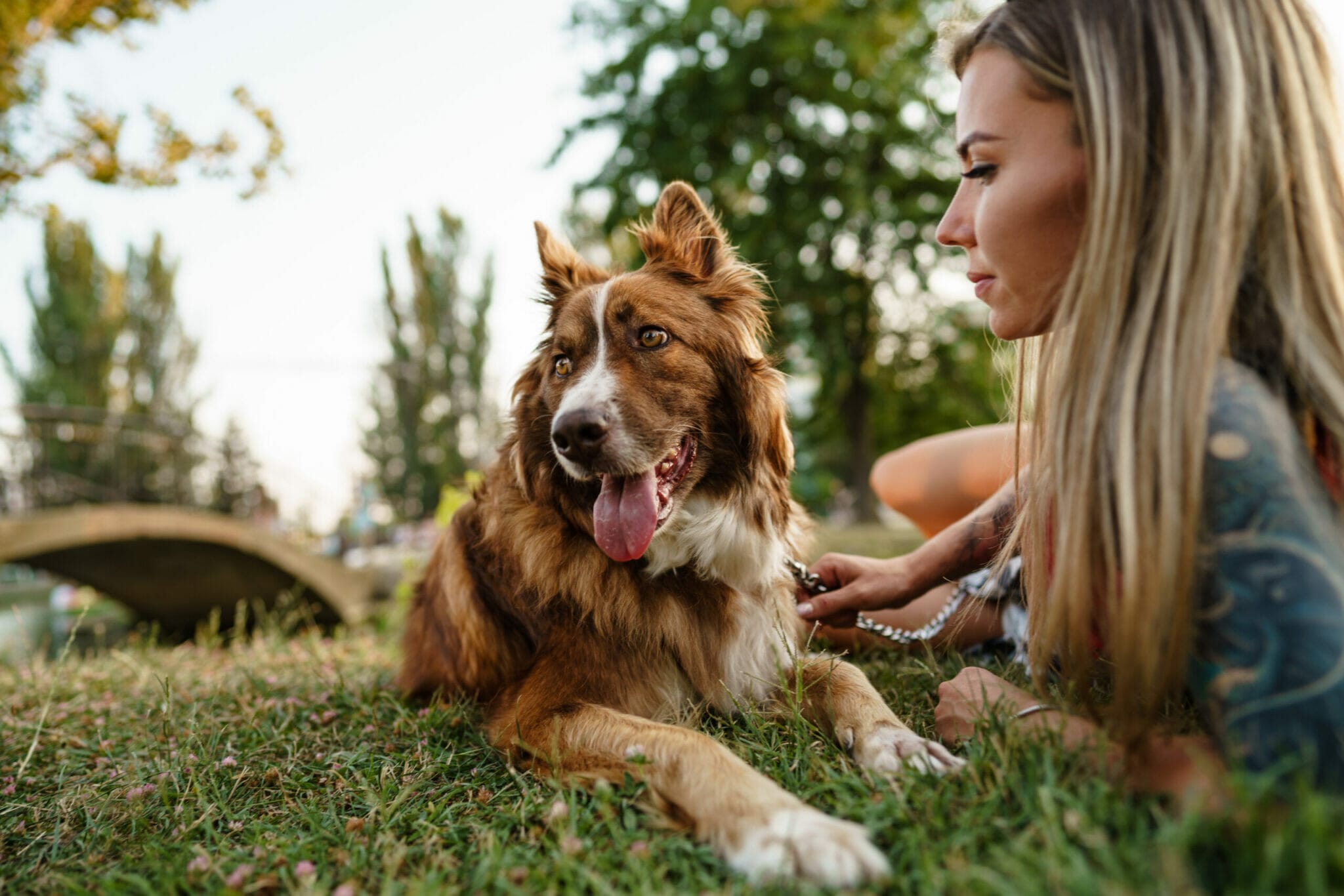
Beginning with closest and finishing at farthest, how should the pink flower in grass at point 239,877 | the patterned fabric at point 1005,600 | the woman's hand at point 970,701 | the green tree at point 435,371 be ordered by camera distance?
the pink flower in grass at point 239,877, the woman's hand at point 970,701, the patterned fabric at point 1005,600, the green tree at point 435,371

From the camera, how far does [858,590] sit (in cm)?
305

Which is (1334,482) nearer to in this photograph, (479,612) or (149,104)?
(479,612)

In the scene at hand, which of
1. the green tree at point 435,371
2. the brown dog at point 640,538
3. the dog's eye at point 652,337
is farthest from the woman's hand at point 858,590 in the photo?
the green tree at point 435,371

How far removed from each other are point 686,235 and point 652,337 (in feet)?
2.00

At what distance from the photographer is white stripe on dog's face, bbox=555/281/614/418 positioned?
2.76m

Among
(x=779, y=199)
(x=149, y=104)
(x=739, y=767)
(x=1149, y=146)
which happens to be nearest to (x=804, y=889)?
(x=739, y=767)

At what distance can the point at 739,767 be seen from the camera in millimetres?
1961

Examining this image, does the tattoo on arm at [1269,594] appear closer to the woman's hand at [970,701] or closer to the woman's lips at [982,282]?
the woman's hand at [970,701]

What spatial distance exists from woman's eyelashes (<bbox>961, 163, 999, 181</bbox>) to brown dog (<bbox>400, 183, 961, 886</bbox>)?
3.96 feet

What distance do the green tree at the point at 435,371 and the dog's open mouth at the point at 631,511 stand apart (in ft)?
109

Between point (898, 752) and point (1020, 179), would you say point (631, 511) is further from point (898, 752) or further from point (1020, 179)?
point (1020, 179)

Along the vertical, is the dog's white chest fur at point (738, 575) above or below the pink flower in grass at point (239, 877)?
above

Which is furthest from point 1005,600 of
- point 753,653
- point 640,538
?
point 640,538

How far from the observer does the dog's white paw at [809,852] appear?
1.56 metres
